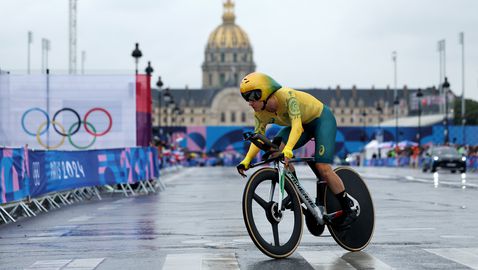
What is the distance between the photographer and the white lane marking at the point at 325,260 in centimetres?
904

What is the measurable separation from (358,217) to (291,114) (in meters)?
1.32

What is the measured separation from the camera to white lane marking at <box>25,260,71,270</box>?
934cm

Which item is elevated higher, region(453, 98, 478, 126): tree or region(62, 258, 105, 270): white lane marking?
region(453, 98, 478, 126): tree

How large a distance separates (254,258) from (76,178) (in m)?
15.4

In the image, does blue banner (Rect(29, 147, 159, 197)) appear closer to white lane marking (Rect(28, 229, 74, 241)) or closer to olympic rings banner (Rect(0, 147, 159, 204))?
olympic rings banner (Rect(0, 147, 159, 204))

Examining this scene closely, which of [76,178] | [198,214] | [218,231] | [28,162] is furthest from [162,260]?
[76,178]

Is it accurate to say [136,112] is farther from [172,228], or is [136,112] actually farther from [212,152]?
[212,152]


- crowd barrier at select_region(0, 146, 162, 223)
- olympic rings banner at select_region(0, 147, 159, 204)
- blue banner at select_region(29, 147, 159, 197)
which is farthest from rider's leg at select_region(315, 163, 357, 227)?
blue banner at select_region(29, 147, 159, 197)

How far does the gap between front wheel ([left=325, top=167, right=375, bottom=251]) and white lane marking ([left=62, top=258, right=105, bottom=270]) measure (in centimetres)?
206

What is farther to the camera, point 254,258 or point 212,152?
point 212,152

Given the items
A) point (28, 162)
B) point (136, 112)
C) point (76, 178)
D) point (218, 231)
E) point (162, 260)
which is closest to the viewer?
point (162, 260)

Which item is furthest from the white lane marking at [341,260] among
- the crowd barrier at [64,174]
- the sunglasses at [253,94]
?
the crowd barrier at [64,174]

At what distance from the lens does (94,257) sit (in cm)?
1019

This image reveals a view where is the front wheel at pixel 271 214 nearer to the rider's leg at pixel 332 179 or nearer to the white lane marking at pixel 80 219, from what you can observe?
the rider's leg at pixel 332 179
